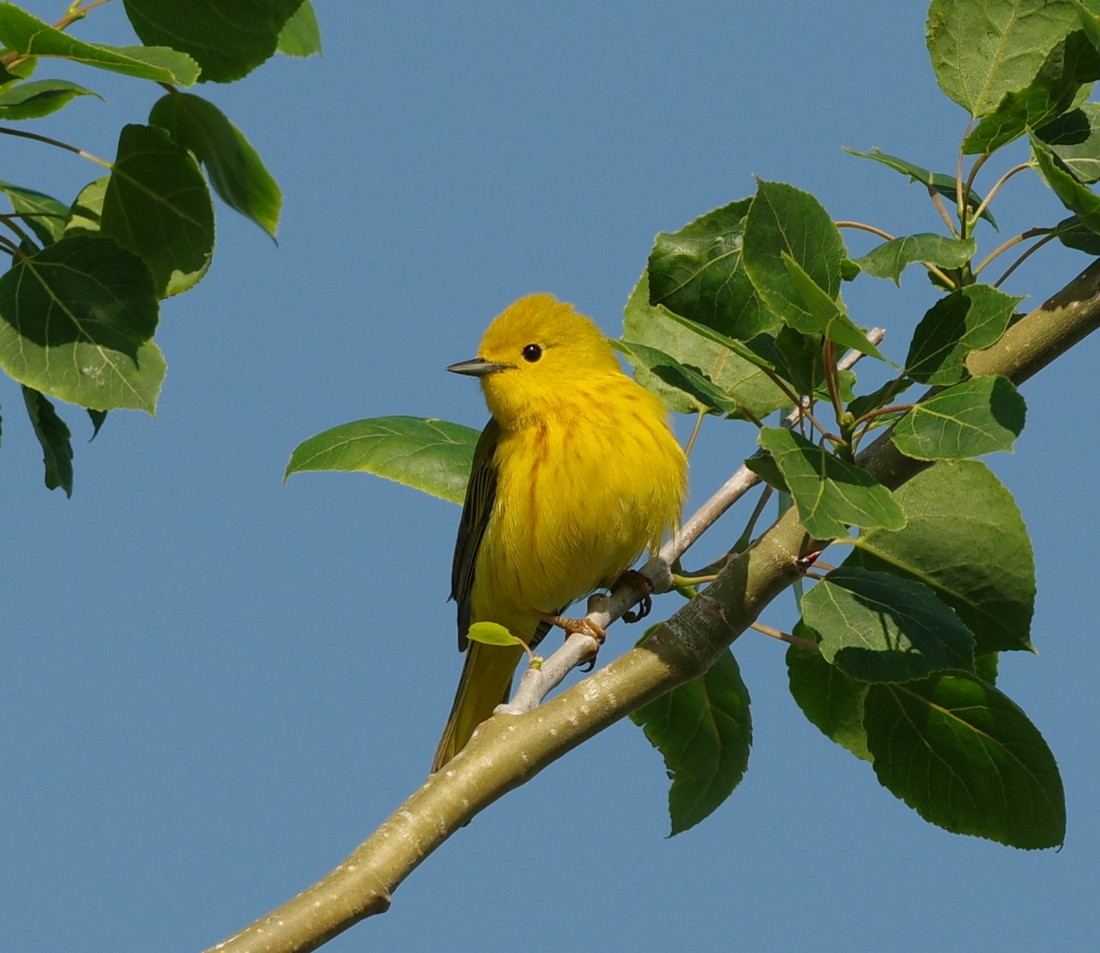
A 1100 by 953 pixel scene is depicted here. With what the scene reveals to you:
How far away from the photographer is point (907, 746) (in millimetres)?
3156

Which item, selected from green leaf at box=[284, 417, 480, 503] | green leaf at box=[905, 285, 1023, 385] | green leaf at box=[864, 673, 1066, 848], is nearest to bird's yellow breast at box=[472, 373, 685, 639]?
green leaf at box=[284, 417, 480, 503]

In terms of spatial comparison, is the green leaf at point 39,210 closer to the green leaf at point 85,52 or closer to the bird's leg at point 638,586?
the green leaf at point 85,52

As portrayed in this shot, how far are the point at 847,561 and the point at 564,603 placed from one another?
2.10m

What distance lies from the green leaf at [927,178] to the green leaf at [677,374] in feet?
2.02

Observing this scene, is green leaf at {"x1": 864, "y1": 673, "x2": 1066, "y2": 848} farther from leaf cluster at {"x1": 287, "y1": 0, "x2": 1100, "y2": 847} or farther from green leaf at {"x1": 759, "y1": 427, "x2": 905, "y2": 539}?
green leaf at {"x1": 759, "y1": 427, "x2": 905, "y2": 539}

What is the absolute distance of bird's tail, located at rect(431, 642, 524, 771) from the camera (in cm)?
523

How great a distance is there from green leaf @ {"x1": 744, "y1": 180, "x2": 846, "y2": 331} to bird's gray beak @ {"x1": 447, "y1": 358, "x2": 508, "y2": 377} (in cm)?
300

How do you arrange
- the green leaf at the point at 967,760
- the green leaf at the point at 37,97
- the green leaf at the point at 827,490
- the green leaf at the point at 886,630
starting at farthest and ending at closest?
the green leaf at the point at 967,760 < the green leaf at the point at 37,97 < the green leaf at the point at 886,630 < the green leaf at the point at 827,490

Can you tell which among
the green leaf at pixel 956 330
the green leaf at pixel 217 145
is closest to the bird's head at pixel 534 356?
the green leaf at pixel 217 145

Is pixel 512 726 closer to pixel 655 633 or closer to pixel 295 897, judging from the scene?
pixel 655 633

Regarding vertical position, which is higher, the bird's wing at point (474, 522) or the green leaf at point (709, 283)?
the bird's wing at point (474, 522)

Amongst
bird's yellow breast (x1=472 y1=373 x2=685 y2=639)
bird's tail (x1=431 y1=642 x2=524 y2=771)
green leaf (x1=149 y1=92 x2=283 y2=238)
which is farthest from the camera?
bird's tail (x1=431 y1=642 x2=524 y2=771)

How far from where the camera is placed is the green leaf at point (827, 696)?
3408mm

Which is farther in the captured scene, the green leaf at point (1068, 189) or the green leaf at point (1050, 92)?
the green leaf at point (1050, 92)
